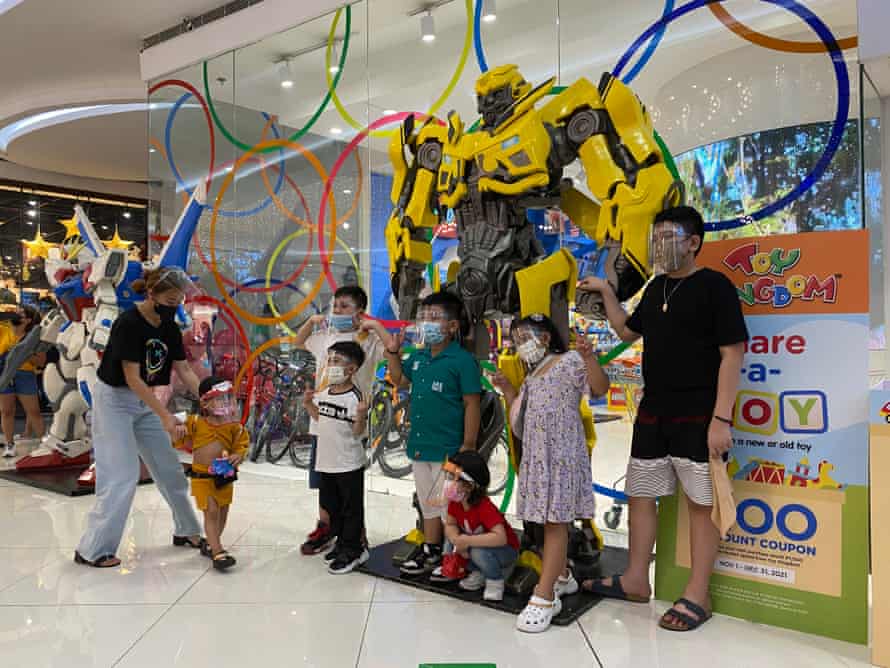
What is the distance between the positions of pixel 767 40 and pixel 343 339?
2629 millimetres

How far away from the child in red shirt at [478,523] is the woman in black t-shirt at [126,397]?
145 centimetres

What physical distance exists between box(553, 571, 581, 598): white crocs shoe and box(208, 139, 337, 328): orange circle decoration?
348 centimetres

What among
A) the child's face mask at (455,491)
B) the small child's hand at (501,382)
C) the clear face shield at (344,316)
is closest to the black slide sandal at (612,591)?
the child's face mask at (455,491)

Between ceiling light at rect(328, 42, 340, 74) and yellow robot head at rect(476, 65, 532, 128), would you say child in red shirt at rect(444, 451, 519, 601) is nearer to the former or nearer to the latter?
yellow robot head at rect(476, 65, 532, 128)

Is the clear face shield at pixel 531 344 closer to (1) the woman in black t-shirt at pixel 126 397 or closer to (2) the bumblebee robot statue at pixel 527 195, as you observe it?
(2) the bumblebee robot statue at pixel 527 195

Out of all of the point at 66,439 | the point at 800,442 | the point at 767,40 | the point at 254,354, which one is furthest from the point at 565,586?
the point at 66,439

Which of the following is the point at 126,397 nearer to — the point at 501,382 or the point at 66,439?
the point at 501,382

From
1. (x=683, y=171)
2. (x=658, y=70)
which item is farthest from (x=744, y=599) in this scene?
(x=658, y=70)

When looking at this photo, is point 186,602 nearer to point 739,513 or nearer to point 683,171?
point 739,513

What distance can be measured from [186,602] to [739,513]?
2352mm

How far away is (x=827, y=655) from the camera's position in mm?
2535

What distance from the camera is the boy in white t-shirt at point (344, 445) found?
3408mm

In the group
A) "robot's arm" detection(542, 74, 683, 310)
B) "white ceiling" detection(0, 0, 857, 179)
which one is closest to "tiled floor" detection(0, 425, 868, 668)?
"robot's arm" detection(542, 74, 683, 310)

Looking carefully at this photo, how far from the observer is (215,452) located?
137 inches
